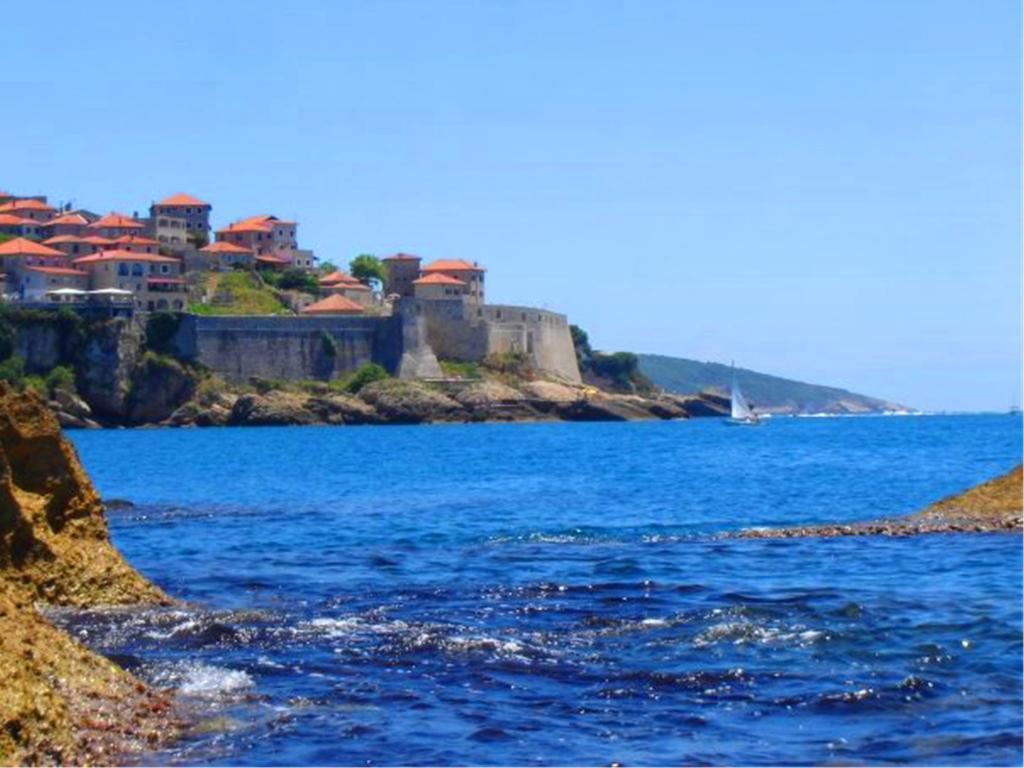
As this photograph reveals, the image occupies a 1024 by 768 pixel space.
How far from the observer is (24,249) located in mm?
112062

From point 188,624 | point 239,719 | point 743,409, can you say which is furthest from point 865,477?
point 743,409

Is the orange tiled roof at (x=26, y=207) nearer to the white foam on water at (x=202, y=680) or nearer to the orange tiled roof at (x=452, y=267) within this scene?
the orange tiled roof at (x=452, y=267)

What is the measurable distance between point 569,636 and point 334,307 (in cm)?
9913

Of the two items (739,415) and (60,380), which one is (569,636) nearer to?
(60,380)

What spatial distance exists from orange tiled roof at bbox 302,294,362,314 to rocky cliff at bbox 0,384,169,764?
96407mm

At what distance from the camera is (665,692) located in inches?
523

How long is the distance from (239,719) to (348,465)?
162 ft

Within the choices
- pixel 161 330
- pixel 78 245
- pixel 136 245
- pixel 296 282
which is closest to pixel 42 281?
pixel 136 245

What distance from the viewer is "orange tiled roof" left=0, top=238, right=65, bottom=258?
111500 mm

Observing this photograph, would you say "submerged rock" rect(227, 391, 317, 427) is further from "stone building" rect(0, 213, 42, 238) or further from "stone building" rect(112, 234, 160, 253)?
"stone building" rect(0, 213, 42, 238)

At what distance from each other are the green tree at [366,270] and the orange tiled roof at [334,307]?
24.6m

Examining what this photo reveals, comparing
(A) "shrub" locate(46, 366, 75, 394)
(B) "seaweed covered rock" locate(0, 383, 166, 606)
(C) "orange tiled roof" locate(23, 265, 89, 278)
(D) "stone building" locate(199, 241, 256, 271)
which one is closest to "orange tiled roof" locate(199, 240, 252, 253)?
(D) "stone building" locate(199, 241, 256, 271)

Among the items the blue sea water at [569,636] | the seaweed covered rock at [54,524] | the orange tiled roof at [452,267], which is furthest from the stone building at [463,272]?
the seaweed covered rock at [54,524]

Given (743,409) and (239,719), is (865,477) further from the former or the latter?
(743,409)
